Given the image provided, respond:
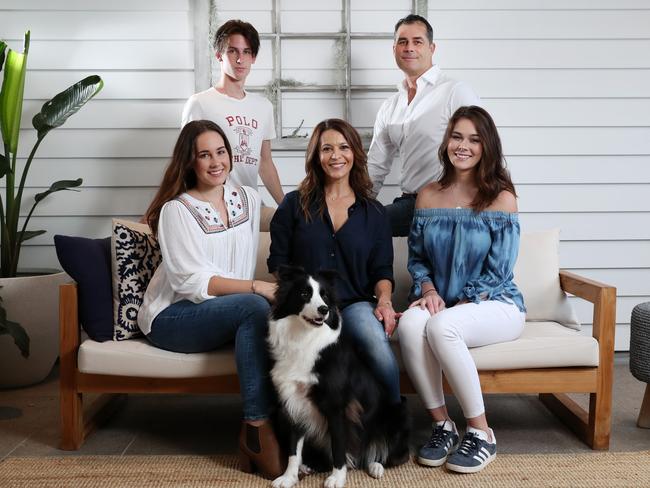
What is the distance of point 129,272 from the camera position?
2.82 m

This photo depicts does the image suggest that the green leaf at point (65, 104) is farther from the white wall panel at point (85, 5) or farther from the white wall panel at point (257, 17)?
the white wall panel at point (257, 17)

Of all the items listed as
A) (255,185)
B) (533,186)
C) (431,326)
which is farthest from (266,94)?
(431,326)

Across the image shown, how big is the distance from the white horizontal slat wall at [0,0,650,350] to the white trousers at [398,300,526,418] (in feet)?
4.52

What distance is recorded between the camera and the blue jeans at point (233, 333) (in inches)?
97.7

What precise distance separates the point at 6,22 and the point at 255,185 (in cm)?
160

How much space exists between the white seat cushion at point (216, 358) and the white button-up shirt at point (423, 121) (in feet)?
3.21

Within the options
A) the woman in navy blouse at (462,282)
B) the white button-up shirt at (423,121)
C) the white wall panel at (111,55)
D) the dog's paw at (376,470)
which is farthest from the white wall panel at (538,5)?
the dog's paw at (376,470)

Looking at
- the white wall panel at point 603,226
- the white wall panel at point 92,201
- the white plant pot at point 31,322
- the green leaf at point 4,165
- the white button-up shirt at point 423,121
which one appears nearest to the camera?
the white button-up shirt at point 423,121

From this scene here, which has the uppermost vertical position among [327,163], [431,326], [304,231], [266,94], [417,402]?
[266,94]

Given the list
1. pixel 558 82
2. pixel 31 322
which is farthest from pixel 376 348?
pixel 558 82

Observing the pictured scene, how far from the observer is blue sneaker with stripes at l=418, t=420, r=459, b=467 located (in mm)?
2564

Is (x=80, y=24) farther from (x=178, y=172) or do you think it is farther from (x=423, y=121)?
(x=423, y=121)

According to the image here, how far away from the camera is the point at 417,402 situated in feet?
11.1

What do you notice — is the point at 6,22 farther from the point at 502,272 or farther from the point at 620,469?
the point at 620,469
